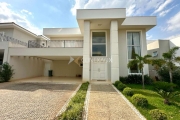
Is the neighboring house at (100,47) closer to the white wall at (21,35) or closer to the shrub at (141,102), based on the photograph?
the white wall at (21,35)

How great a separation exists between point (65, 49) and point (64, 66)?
25.3 feet

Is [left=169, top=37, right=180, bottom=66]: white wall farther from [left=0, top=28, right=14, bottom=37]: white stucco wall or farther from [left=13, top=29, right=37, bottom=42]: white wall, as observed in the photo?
[left=0, top=28, right=14, bottom=37]: white stucco wall

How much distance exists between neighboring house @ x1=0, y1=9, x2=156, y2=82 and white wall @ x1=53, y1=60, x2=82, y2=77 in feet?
14.9

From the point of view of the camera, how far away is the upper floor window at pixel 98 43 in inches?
527

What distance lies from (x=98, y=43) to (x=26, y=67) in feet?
36.2

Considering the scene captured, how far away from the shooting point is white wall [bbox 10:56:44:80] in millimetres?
12916

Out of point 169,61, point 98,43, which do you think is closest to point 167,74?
point 169,61

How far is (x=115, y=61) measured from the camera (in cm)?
1110

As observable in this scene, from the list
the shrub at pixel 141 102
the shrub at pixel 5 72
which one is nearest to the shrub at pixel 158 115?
the shrub at pixel 141 102

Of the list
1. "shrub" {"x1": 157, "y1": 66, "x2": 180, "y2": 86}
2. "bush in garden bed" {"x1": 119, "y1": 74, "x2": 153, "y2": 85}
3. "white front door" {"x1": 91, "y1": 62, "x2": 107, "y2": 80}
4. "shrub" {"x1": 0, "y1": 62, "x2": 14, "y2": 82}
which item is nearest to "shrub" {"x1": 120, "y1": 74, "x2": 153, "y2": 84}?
"bush in garden bed" {"x1": 119, "y1": 74, "x2": 153, "y2": 85}

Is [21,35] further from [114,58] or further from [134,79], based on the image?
[134,79]

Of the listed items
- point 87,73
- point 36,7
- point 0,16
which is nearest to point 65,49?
point 87,73

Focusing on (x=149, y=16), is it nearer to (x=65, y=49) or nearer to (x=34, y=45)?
(x=65, y=49)

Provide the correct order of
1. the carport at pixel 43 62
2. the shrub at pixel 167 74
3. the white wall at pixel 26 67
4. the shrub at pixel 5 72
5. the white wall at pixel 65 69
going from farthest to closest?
the white wall at pixel 65 69 < the white wall at pixel 26 67 < the carport at pixel 43 62 < the shrub at pixel 167 74 < the shrub at pixel 5 72
